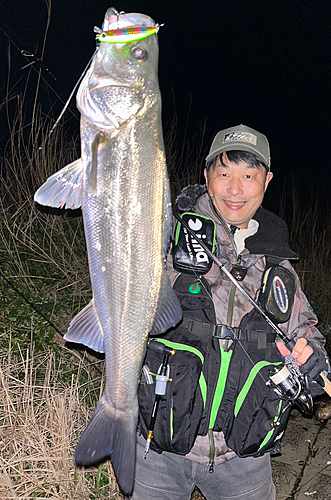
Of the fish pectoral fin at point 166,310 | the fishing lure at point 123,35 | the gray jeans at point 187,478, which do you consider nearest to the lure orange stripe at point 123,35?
the fishing lure at point 123,35

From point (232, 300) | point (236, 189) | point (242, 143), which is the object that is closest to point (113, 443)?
point (232, 300)

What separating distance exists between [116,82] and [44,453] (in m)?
2.34

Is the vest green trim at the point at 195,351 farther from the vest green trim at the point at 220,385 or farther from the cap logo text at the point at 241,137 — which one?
the cap logo text at the point at 241,137

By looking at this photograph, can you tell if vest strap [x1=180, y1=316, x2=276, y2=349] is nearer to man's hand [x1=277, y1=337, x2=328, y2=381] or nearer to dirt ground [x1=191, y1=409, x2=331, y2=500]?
man's hand [x1=277, y1=337, x2=328, y2=381]

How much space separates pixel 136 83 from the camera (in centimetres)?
159

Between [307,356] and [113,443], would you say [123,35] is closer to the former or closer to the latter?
[113,443]

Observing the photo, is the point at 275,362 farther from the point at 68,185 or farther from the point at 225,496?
the point at 68,185

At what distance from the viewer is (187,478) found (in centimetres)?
235

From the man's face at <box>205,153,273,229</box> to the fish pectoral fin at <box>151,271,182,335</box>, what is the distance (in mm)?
897

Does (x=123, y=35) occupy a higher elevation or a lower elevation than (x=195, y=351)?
higher

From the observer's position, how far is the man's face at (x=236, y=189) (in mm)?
2480

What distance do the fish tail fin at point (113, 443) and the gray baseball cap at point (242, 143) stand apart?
149cm

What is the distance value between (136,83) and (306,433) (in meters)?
4.43

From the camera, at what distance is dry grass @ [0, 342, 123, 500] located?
9.20 ft
